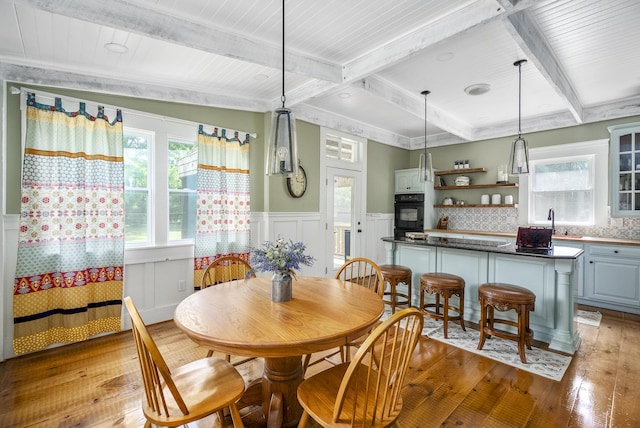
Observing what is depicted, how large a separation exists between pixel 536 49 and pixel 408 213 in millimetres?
3697

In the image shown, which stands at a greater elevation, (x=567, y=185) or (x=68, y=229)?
(x=567, y=185)

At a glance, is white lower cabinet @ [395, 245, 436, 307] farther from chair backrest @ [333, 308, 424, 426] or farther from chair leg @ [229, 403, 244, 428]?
chair leg @ [229, 403, 244, 428]

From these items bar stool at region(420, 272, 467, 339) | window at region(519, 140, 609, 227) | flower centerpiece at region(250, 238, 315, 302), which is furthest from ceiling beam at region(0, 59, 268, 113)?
window at region(519, 140, 609, 227)

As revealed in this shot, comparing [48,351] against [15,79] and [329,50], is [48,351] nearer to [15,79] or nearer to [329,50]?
[15,79]

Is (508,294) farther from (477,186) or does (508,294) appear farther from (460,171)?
(460,171)

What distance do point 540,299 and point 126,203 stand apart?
425 centimetres

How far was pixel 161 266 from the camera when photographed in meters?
3.49

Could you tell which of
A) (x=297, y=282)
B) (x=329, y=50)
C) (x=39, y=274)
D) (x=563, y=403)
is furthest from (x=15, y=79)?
(x=563, y=403)

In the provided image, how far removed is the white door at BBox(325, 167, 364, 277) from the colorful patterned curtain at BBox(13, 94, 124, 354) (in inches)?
119

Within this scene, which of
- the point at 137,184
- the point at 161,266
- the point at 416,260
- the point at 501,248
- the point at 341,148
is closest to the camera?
the point at 501,248

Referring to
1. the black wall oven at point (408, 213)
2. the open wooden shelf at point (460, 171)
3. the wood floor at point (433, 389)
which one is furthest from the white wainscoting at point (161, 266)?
the open wooden shelf at point (460, 171)

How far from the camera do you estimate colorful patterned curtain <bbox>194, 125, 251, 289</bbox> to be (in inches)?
143

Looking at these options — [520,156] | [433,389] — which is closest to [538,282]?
[520,156]

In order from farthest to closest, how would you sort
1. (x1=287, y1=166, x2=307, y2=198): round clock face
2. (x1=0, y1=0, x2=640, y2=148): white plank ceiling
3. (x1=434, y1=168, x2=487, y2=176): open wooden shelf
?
(x1=434, y1=168, x2=487, y2=176): open wooden shelf → (x1=287, y1=166, x2=307, y2=198): round clock face → (x1=0, y1=0, x2=640, y2=148): white plank ceiling
